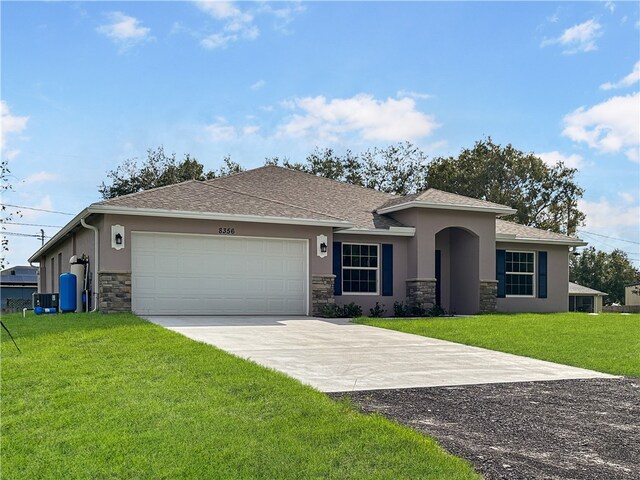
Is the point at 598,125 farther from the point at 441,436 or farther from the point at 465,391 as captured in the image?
the point at 441,436

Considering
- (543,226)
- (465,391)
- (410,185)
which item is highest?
(410,185)

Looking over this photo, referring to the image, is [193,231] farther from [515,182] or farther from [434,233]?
[515,182]

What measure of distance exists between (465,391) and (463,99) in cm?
1301

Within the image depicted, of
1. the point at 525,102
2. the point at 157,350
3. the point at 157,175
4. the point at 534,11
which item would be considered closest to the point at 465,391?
the point at 157,350

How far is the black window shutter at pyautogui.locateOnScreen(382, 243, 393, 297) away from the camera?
19141 mm

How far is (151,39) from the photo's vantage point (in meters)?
15.3

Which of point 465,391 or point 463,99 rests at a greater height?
point 463,99

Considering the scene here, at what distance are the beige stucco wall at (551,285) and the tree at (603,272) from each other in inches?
1239

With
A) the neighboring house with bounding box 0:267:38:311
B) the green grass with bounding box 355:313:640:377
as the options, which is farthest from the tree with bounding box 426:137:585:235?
the neighboring house with bounding box 0:267:38:311

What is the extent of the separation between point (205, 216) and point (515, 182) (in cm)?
3168

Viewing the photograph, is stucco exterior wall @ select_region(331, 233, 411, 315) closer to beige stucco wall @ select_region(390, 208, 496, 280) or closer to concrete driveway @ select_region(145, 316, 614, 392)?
beige stucco wall @ select_region(390, 208, 496, 280)

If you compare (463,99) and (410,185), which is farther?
(410,185)

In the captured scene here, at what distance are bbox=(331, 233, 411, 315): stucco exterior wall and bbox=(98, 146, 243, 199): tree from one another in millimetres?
22864

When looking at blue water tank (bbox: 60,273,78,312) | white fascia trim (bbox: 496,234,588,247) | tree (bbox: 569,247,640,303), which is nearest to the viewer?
blue water tank (bbox: 60,273,78,312)
